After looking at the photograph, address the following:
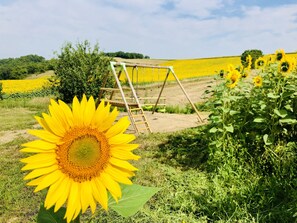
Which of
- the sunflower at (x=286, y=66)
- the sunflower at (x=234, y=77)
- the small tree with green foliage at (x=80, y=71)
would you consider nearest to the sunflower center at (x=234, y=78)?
the sunflower at (x=234, y=77)

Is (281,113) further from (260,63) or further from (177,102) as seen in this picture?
(177,102)

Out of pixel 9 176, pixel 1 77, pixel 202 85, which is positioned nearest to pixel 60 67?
pixel 202 85

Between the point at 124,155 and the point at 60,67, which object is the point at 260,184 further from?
the point at 60,67

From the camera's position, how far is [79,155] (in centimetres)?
65

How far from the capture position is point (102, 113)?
0.65 metres

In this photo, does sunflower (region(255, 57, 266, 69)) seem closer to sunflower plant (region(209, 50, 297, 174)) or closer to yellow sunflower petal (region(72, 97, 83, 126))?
sunflower plant (region(209, 50, 297, 174))

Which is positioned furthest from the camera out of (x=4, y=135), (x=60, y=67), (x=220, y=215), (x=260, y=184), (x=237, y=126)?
(x=60, y=67)

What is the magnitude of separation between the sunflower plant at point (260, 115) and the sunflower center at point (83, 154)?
3.10 m

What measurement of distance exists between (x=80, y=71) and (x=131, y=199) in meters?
13.1

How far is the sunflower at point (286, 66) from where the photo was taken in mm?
3621

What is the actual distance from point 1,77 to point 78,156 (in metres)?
35.3

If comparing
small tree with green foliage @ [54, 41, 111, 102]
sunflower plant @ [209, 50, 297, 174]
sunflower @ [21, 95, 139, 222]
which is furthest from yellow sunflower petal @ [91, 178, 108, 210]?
small tree with green foliage @ [54, 41, 111, 102]

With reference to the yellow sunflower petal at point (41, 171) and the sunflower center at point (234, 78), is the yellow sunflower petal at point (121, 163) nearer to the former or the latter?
the yellow sunflower petal at point (41, 171)

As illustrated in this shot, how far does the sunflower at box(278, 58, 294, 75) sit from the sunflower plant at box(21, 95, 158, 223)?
3.35 meters
